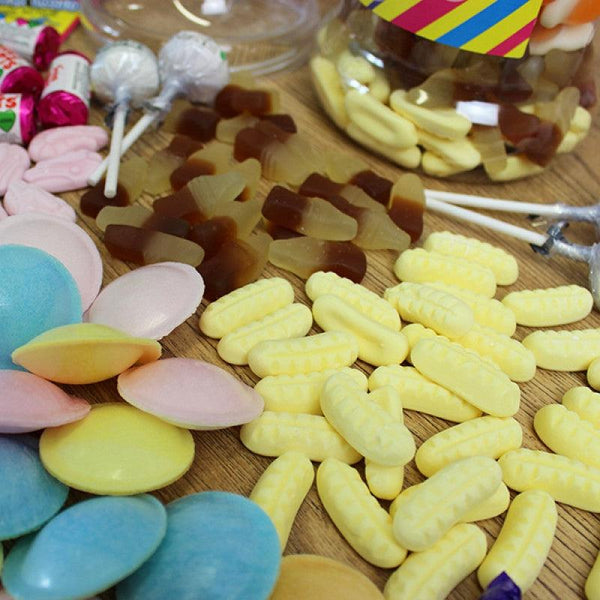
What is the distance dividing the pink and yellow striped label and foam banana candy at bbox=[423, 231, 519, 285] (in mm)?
238

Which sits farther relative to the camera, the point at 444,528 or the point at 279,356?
the point at 279,356

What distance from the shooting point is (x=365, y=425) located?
2.11ft

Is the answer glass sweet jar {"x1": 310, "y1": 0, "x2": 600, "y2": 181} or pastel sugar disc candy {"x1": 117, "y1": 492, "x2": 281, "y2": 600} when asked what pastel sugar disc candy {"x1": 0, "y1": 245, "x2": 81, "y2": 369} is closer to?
pastel sugar disc candy {"x1": 117, "y1": 492, "x2": 281, "y2": 600}

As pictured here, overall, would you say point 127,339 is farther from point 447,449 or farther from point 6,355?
point 447,449

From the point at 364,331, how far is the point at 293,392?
0.37 feet

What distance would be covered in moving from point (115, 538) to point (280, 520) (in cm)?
14

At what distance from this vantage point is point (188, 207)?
2.93 ft

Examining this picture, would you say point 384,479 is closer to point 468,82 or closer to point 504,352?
point 504,352

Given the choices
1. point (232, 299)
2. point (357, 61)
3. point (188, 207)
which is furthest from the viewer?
point (357, 61)

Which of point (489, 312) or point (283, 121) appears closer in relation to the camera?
point (489, 312)

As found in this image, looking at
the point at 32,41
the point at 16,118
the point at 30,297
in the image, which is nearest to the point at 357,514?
the point at 30,297

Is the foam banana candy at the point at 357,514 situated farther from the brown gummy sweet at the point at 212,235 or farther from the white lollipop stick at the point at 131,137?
the white lollipop stick at the point at 131,137

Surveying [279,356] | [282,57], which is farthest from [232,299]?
[282,57]

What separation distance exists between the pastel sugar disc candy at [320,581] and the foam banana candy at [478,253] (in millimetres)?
432
